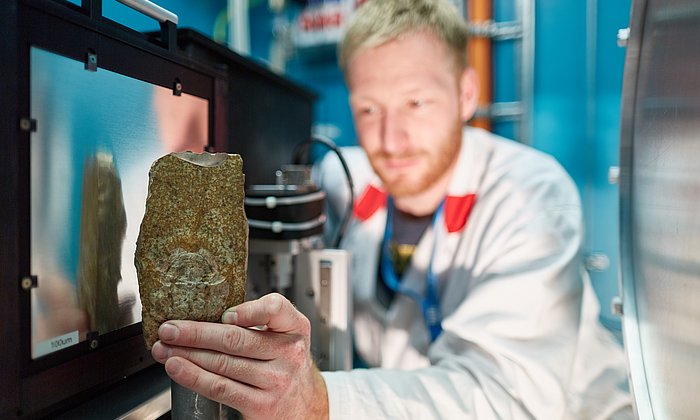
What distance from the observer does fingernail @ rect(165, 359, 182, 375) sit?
1.46ft

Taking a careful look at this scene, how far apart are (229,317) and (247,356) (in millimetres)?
51

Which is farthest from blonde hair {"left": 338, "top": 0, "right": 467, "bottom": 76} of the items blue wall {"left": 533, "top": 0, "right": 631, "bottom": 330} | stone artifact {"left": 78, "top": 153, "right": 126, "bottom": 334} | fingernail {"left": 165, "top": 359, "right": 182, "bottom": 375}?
fingernail {"left": 165, "top": 359, "right": 182, "bottom": 375}

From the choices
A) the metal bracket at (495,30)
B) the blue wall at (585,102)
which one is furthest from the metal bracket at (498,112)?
the metal bracket at (495,30)

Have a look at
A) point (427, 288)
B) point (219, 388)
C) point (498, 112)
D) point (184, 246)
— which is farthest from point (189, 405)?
point (498, 112)

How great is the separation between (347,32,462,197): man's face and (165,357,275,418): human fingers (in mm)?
736

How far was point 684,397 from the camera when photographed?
0.52 meters

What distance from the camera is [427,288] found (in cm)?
115

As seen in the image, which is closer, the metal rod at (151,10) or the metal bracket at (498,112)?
the metal rod at (151,10)

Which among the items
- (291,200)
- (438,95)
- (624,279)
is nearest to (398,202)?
(438,95)

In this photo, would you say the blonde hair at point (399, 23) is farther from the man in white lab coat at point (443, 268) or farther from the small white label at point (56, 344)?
the small white label at point (56, 344)

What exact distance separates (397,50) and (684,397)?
2.65ft

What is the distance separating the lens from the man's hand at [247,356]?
0.45 meters

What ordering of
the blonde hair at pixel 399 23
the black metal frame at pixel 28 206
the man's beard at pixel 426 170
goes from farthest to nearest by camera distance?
the man's beard at pixel 426 170 → the blonde hair at pixel 399 23 → the black metal frame at pixel 28 206

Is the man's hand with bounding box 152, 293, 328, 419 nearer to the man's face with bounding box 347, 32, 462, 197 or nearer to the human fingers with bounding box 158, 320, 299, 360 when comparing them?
the human fingers with bounding box 158, 320, 299, 360
